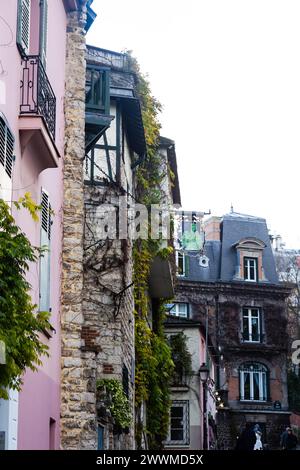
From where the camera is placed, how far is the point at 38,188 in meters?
13.3

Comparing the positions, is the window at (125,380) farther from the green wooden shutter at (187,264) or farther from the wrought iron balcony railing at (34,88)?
the green wooden shutter at (187,264)

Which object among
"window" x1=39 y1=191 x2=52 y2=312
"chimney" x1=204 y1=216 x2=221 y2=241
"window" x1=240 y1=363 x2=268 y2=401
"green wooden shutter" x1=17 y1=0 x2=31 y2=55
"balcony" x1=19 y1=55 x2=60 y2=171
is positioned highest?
"chimney" x1=204 y1=216 x2=221 y2=241

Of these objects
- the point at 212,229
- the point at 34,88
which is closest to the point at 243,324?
the point at 212,229

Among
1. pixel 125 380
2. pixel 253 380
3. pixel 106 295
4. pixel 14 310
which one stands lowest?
pixel 14 310

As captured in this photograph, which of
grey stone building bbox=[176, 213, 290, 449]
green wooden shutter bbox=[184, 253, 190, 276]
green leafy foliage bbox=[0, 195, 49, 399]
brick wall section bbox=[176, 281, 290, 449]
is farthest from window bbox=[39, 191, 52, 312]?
green wooden shutter bbox=[184, 253, 190, 276]

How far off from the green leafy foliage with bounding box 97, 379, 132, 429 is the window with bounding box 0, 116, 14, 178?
7961mm

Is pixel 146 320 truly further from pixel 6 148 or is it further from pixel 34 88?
pixel 6 148

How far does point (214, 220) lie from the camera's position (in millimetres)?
58312

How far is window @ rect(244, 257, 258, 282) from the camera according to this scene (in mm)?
54812

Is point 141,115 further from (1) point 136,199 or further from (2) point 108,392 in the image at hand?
(2) point 108,392

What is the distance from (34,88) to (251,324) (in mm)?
41803

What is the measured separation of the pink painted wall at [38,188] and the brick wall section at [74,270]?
0.75 feet

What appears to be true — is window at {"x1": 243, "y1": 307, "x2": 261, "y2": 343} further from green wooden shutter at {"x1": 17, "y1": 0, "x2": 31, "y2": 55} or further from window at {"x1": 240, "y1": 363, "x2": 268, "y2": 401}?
green wooden shutter at {"x1": 17, "y1": 0, "x2": 31, "y2": 55}

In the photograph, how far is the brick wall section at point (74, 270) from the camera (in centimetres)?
1491
